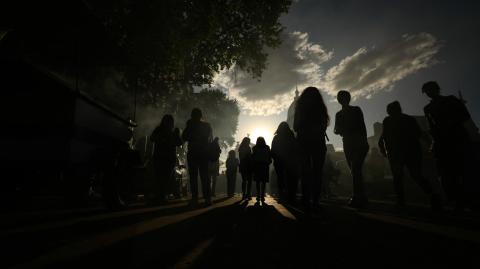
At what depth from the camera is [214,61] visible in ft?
48.1

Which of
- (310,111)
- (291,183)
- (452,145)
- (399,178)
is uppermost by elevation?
(310,111)

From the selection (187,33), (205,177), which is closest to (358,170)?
(205,177)

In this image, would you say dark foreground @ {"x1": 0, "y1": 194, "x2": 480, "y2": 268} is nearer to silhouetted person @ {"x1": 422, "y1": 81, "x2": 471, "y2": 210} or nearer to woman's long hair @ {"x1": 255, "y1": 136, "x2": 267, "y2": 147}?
silhouetted person @ {"x1": 422, "y1": 81, "x2": 471, "y2": 210}

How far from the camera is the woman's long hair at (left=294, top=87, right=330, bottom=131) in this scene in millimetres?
4805

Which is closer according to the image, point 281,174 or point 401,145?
point 401,145

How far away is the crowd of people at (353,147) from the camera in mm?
4695

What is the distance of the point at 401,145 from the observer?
554cm

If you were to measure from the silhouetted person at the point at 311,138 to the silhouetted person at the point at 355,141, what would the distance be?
862 millimetres

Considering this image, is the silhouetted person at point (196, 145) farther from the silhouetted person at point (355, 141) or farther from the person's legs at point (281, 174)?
the silhouetted person at point (355, 141)

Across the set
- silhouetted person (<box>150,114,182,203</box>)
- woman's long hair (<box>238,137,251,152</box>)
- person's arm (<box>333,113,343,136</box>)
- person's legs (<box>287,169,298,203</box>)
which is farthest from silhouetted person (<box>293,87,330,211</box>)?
woman's long hair (<box>238,137,251,152</box>)

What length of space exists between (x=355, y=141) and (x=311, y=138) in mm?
1311

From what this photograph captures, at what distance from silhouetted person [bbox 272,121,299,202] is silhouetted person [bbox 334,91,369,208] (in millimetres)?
1839

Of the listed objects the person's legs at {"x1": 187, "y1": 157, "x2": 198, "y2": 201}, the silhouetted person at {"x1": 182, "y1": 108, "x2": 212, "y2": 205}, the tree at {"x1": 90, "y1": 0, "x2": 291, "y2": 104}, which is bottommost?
the person's legs at {"x1": 187, "y1": 157, "x2": 198, "y2": 201}

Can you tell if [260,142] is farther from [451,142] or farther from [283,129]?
[451,142]
